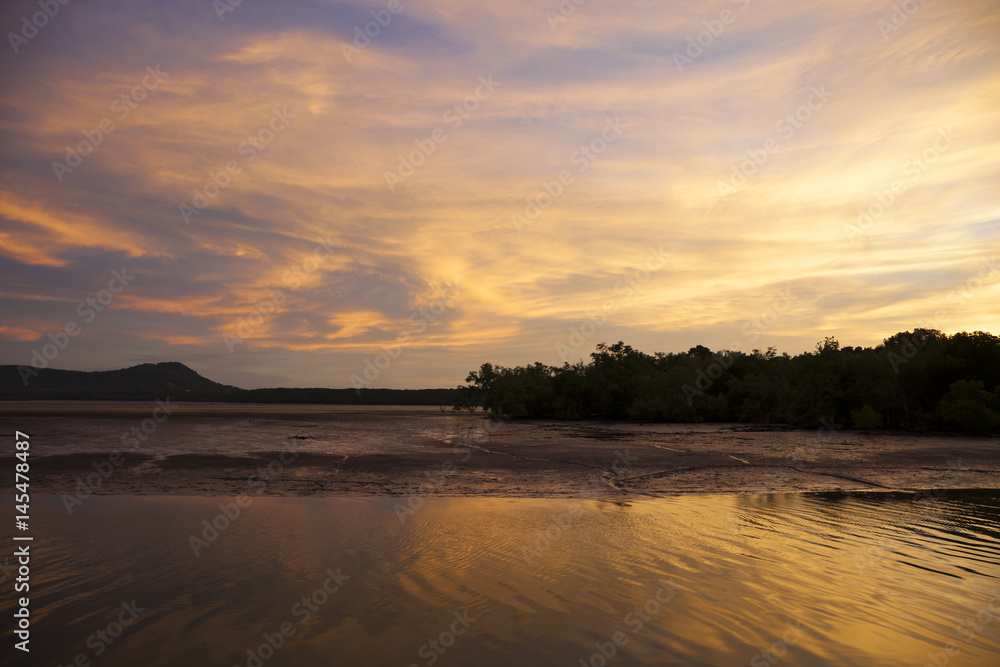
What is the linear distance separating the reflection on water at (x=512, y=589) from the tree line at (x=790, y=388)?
52181mm

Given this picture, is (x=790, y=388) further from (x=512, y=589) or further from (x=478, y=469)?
(x=512, y=589)

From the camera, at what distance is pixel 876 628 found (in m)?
6.89

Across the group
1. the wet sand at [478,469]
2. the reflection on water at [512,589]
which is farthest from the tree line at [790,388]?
the reflection on water at [512,589]

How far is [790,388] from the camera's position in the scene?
7169 centimetres

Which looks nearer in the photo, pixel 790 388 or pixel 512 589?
pixel 512 589


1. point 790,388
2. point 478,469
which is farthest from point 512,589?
point 790,388

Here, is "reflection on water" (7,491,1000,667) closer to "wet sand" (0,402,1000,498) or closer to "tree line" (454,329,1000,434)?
"wet sand" (0,402,1000,498)

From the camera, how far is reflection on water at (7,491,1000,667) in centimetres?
629

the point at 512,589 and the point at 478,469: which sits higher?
the point at 512,589

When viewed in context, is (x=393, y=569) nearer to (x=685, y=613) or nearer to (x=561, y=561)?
(x=561, y=561)

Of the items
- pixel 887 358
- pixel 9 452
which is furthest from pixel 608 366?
pixel 9 452

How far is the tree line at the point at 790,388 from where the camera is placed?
56.0 m

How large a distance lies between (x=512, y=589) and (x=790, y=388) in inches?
2928

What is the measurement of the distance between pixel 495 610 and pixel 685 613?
261cm
